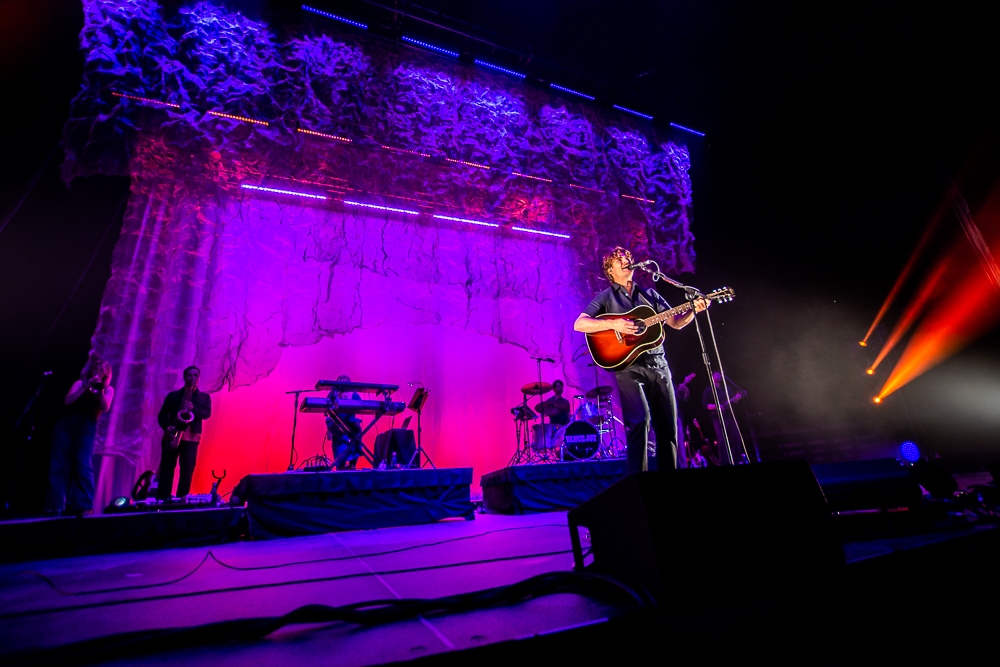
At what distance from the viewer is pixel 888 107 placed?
5.76 metres

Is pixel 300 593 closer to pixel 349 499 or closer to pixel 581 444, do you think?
pixel 349 499

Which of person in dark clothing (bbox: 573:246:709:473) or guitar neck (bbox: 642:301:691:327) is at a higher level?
guitar neck (bbox: 642:301:691:327)

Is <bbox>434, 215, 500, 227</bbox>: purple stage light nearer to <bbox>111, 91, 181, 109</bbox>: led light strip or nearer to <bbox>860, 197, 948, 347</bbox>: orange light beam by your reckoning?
<bbox>111, 91, 181, 109</bbox>: led light strip

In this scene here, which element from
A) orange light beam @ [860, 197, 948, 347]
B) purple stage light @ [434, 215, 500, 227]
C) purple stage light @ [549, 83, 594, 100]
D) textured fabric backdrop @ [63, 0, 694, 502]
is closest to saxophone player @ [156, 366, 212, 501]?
textured fabric backdrop @ [63, 0, 694, 502]

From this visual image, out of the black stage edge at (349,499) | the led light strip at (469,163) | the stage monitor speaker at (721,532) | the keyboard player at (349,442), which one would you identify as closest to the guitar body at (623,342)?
the stage monitor speaker at (721,532)

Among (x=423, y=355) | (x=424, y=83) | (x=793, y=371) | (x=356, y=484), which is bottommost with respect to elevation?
(x=356, y=484)

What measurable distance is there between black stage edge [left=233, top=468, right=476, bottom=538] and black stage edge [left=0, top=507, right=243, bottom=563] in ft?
0.82

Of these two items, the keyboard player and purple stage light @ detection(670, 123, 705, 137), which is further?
purple stage light @ detection(670, 123, 705, 137)

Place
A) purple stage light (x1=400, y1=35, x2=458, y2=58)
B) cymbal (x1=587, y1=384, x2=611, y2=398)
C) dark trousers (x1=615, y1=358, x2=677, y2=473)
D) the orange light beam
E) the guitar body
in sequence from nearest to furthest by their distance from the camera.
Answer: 1. dark trousers (x1=615, y1=358, x2=677, y2=473)
2. the guitar body
3. purple stage light (x1=400, y1=35, x2=458, y2=58)
4. cymbal (x1=587, y1=384, x2=611, y2=398)
5. the orange light beam

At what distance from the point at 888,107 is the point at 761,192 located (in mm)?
1721

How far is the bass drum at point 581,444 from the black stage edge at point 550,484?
1.07m

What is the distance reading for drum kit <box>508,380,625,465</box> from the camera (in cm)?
625

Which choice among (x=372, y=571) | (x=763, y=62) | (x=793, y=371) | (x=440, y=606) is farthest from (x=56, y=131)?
(x=793, y=371)

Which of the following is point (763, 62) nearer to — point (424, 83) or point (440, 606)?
point (424, 83)
